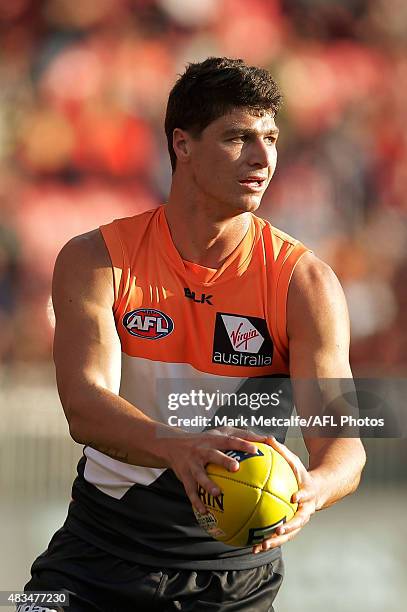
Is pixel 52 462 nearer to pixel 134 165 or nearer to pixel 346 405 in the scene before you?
pixel 134 165

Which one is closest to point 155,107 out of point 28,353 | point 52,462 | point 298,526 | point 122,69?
point 122,69

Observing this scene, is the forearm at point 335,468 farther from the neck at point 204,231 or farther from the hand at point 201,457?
the neck at point 204,231

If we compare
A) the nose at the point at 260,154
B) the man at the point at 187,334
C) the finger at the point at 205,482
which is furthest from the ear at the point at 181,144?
the finger at the point at 205,482

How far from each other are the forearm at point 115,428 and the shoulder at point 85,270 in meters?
0.43

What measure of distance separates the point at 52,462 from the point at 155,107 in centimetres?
326

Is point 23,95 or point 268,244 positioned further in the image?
point 23,95

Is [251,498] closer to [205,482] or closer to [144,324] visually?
[205,482]

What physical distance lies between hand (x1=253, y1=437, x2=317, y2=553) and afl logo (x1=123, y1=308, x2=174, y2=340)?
85 centimetres

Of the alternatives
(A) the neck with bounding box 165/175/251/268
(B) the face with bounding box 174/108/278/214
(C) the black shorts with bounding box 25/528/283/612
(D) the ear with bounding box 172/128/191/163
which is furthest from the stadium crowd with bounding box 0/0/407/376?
(C) the black shorts with bounding box 25/528/283/612

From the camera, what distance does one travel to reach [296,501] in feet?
11.7

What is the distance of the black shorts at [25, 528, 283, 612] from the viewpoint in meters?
4.14

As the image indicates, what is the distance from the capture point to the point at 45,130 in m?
10.5

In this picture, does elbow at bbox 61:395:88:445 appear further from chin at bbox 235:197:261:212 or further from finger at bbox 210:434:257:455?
chin at bbox 235:197:261:212

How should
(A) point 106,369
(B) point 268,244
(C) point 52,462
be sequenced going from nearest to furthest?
1. (A) point 106,369
2. (B) point 268,244
3. (C) point 52,462
